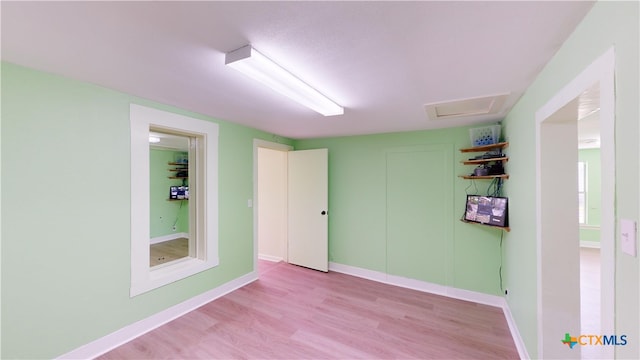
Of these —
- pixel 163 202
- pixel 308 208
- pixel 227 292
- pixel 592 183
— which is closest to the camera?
pixel 227 292

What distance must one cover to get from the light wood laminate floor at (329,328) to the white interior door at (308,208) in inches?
31.4

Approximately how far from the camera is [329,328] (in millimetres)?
2438

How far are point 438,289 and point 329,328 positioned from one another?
1.73 m

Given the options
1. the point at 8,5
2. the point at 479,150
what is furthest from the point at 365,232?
the point at 8,5

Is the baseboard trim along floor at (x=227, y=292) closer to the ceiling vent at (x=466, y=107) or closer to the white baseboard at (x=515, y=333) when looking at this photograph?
the white baseboard at (x=515, y=333)

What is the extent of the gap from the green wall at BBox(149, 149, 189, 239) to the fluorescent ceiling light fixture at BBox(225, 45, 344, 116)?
4.60 m

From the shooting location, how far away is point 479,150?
2.88 meters

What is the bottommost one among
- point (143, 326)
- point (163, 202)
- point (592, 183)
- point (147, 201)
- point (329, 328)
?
point (329, 328)

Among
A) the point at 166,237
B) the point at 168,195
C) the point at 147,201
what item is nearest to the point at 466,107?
the point at 147,201

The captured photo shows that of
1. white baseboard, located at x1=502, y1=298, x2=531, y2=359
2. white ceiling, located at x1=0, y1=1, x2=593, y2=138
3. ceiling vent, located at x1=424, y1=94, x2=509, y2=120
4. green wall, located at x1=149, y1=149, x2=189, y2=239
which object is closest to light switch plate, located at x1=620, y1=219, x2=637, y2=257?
white ceiling, located at x1=0, y1=1, x2=593, y2=138

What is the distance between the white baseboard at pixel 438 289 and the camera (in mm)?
2478

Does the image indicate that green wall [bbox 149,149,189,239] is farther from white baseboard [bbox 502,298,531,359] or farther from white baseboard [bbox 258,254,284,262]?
white baseboard [bbox 502,298,531,359]

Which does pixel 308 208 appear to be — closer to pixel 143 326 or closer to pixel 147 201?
pixel 147 201

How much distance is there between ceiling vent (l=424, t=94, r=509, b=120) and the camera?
218 centimetres
